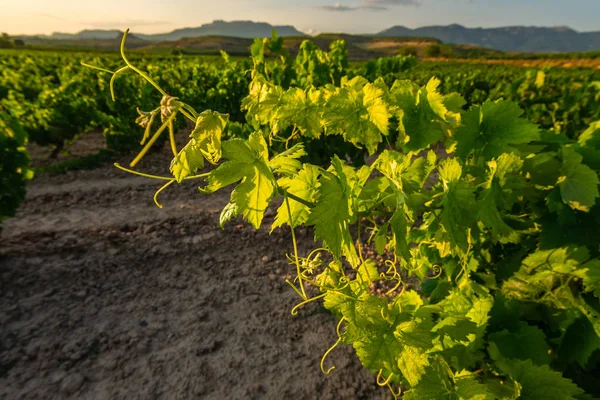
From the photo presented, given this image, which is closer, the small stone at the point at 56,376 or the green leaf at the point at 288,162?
the green leaf at the point at 288,162

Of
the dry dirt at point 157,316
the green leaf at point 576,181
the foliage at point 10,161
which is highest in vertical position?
the green leaf at point 576,181

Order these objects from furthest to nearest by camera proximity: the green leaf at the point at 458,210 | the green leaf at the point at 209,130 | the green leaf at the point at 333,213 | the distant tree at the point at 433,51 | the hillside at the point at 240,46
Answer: the hillside at the point at 240,46 < the distant tree at the point at 433,51 < the green leaf at the point at 458,210 < the green leaf at the point at 333,213 < the green leaf at the point at 209,130

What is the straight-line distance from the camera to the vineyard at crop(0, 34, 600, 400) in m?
1.11

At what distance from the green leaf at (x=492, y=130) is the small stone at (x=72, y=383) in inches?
120

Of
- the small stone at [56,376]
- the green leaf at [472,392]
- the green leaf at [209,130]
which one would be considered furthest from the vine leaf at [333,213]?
the small stone at [56,376]

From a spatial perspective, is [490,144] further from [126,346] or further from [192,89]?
[192,89]

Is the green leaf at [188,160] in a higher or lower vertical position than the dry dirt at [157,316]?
higher

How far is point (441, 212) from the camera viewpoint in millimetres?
1209

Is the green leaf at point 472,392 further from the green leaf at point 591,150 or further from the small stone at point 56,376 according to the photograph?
the small stone at point 56,376

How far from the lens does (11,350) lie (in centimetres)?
304

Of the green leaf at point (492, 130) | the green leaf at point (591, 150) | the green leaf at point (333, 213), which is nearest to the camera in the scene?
the green leaf at point (333, 213)

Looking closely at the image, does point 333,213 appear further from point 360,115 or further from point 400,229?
point 360,115

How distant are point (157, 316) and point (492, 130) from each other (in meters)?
3.18

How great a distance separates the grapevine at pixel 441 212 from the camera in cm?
93
